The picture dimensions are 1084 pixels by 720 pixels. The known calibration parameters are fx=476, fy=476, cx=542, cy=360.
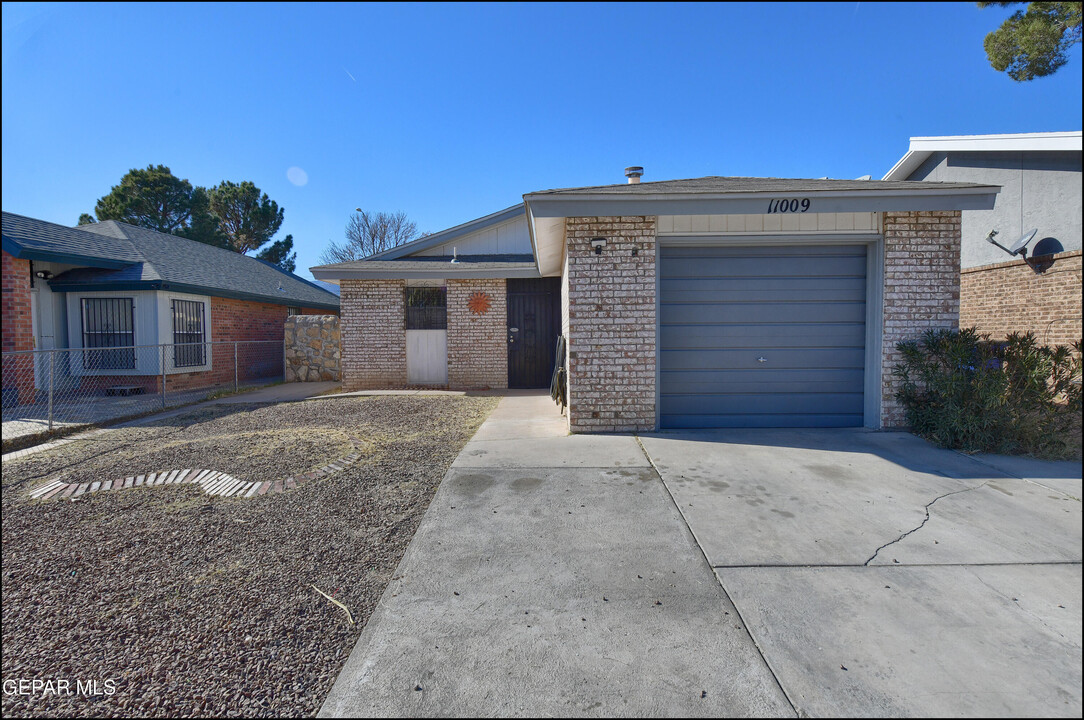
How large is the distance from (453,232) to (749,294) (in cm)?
864

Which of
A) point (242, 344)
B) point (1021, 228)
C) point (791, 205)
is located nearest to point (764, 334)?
point (791, 205)

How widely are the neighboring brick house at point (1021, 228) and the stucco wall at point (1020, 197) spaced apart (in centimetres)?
2

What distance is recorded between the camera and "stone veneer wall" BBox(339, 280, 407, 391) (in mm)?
10656

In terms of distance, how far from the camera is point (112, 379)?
10.5m

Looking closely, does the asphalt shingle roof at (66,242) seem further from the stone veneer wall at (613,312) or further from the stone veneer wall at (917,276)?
the stone veneer wall at (917,276)

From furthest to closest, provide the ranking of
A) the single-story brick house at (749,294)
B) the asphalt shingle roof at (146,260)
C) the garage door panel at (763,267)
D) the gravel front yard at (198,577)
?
the asphalt shingle roof at (146,260) < the garage door panel at (763,267) < the single-story brick house at (749,294) < the gravel front yard at (198,577)

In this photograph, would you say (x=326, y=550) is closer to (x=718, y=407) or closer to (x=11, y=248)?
(x=718, y=407)

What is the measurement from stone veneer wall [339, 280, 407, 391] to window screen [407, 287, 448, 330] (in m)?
0.17

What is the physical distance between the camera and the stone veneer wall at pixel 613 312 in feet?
18.1

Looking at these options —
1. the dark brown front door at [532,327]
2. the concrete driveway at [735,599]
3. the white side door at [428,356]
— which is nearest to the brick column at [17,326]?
the white side door at [428,356]

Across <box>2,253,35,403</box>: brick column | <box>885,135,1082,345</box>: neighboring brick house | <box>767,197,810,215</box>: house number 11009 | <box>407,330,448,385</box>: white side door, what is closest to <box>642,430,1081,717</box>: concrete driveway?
<box>767,197,810,215</box>: house number 11009

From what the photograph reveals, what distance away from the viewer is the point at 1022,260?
8086 mm

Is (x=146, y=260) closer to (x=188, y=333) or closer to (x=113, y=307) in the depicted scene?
(x=113, y=307)

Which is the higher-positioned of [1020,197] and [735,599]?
[1020,197]
